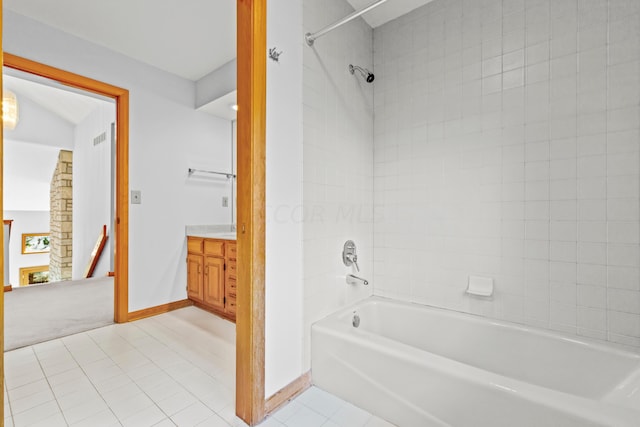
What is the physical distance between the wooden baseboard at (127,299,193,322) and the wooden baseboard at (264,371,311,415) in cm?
190

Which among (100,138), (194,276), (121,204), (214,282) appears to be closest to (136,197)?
(121,204)

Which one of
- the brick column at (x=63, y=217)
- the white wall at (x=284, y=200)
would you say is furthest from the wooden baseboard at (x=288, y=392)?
the brick column at (x=63, y=217)

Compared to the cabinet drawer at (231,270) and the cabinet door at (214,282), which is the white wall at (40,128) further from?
the cabinet drawer at (231,270)

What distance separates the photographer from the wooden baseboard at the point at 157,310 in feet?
8.88

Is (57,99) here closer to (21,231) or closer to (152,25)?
(21,231)

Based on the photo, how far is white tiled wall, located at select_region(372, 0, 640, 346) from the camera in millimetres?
1487

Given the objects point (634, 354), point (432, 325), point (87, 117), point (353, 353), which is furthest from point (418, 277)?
point (87, 117)

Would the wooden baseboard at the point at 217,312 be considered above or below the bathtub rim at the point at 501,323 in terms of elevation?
below

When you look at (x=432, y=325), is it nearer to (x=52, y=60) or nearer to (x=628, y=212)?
(x=628, y=212)

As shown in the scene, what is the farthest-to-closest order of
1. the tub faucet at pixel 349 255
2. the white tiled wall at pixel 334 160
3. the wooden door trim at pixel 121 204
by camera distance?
the wooden door trim at pixel 121 204 < the tub faucet at pixel 349 255 < the white tiled wall at pixel 334 160

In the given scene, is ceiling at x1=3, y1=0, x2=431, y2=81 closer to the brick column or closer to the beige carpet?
the beige carpet

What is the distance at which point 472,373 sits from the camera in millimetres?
1214

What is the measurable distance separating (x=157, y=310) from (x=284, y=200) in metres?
2.15

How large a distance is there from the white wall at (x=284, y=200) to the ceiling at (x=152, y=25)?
89 centimetres
